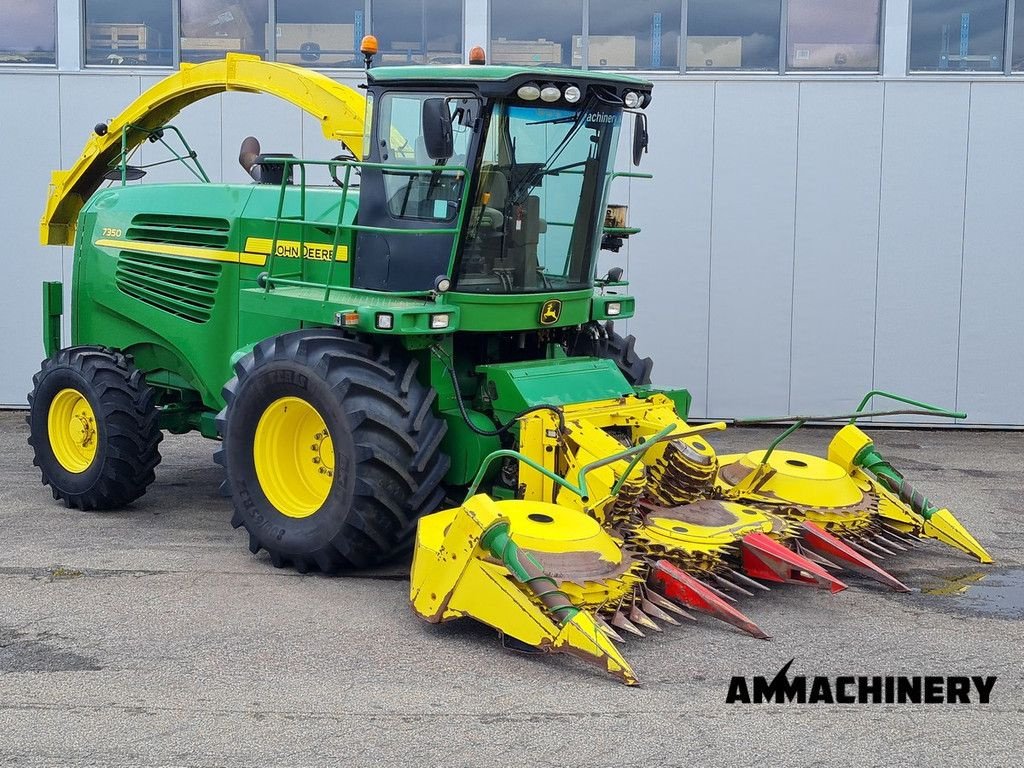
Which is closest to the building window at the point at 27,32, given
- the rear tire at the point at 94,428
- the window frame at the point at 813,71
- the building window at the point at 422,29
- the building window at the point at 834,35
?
the building window at the point at 422,29

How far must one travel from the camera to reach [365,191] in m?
7.17

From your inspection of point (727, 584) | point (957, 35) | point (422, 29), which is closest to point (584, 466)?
point (727, 584)

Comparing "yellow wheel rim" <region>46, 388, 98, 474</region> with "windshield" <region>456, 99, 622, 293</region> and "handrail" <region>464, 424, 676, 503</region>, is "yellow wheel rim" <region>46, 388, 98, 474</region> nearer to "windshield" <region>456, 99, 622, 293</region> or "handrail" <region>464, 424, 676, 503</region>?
"windshield" <region>456, 99, 622, 293</region>

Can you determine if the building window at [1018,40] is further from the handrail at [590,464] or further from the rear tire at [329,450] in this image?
the rear tire at [329,450]

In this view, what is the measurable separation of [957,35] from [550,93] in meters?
6.57

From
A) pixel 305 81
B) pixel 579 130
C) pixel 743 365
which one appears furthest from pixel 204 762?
pixel 743 365

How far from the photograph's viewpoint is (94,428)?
8.47 meters

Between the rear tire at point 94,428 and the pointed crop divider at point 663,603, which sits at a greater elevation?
the rear tire at point 94,428

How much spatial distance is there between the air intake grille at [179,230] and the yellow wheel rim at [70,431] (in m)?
1.18

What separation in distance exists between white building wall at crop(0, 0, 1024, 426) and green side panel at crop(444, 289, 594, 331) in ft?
15.0

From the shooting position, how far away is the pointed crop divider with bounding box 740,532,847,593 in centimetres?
610

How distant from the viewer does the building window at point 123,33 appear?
12.0 m

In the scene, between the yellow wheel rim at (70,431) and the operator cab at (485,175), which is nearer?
the operator cab at (485,175)

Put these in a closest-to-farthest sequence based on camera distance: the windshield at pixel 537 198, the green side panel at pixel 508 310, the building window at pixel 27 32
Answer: the windshield at pixel 537 198 < the green side panel at pixel 508 310 < the building window at pixel 27 32
